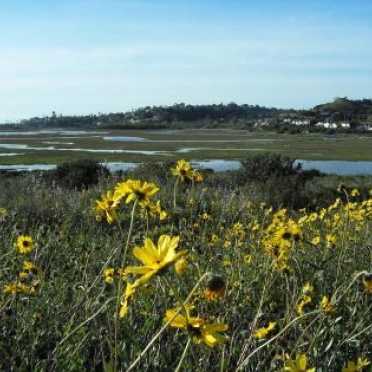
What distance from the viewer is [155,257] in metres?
1.28

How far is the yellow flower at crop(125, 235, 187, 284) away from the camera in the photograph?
4.03ft

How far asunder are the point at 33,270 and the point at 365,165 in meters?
42.3

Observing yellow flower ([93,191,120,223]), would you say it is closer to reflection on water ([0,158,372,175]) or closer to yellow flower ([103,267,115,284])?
yellow flower ([103,267,115,284])

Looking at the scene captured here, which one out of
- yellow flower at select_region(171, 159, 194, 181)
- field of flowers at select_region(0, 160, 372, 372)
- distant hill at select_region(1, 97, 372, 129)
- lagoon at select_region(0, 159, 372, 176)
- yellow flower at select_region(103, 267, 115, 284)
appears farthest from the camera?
distant hill at select_region(1, 97, 372, 129)

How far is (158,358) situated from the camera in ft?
7.47

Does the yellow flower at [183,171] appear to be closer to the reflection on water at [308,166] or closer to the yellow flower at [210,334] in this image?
the yellow flower at [210,334]

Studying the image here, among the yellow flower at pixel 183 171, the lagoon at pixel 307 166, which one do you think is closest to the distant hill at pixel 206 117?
the lagoon at pixel 307 166

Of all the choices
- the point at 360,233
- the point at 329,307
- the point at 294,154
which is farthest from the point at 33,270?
the point at 294,154

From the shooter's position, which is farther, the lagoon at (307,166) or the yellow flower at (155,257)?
the lagoon at (307,166)

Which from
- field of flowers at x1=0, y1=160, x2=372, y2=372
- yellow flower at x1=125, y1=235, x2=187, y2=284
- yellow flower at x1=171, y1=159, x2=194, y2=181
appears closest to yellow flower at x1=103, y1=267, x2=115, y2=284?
field of flowers at x1=0, y1=160, x2=372, y2=372

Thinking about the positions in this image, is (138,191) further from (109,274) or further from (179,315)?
(109,274)

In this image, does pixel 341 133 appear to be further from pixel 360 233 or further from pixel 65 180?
pixel 360 233

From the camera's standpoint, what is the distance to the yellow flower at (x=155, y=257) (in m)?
1.23

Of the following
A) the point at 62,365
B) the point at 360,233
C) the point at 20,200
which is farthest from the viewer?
the point at 20,200
